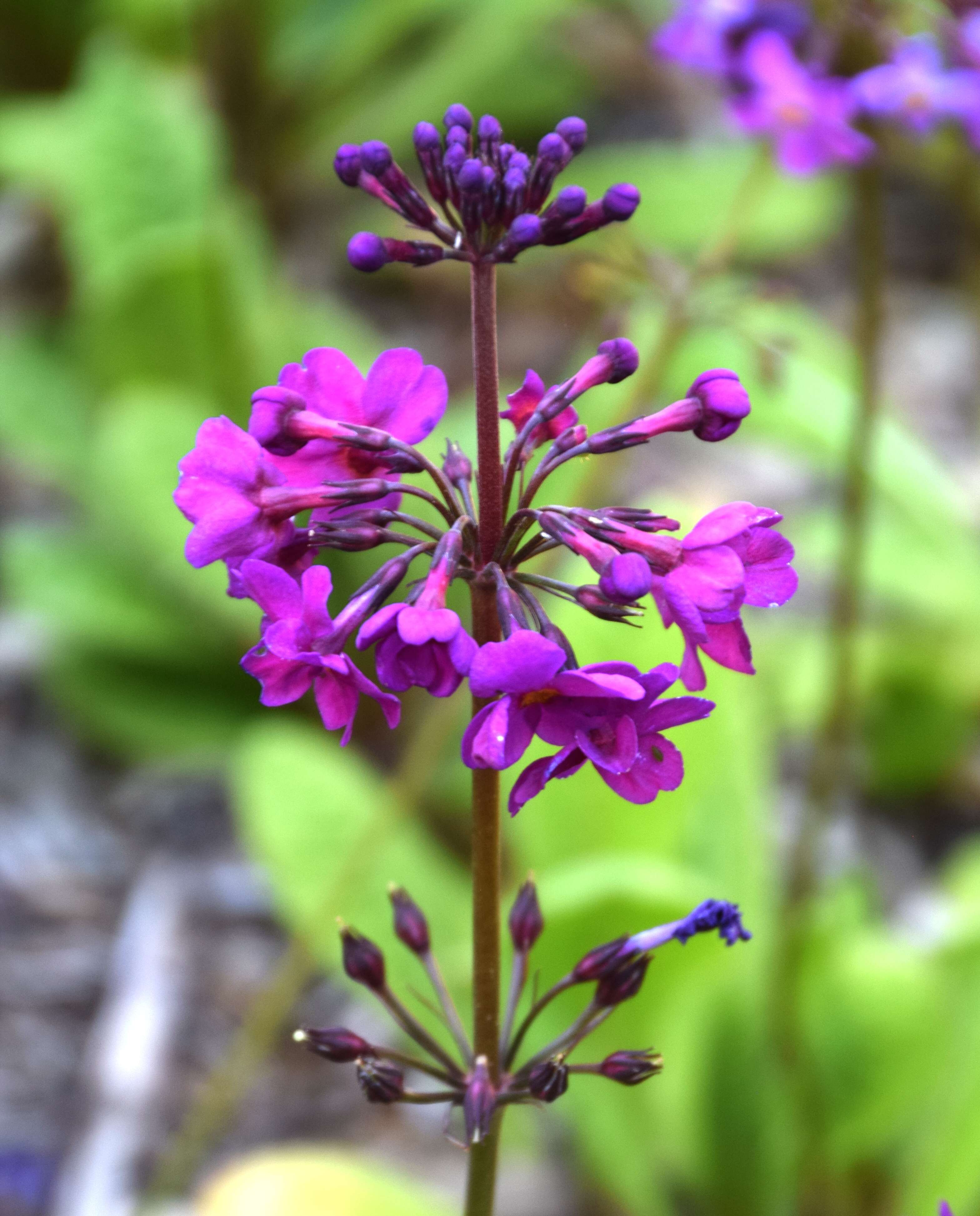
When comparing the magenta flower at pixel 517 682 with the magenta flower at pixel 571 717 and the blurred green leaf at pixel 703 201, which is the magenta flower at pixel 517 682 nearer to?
the magenta flower at pixel 571 717

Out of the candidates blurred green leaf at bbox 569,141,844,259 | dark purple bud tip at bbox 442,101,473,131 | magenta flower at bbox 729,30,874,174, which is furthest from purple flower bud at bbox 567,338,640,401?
blurred green leaf at bbox 569,141,844,259

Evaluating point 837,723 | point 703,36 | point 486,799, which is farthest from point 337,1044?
point 703,36

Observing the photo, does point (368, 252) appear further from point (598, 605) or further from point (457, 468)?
point (598, 605)

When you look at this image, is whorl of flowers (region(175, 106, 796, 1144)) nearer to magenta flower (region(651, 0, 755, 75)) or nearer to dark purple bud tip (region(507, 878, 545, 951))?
dark purple bud tip (region(507, 878, 545, 951))

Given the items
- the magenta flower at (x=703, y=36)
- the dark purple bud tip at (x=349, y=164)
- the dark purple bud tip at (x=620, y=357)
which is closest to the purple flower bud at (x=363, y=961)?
the dark purple bud tip at (x=620, y=357)

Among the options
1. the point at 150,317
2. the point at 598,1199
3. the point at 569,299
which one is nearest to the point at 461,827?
the point at 598,1199

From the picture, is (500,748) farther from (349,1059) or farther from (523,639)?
(349,1059)
